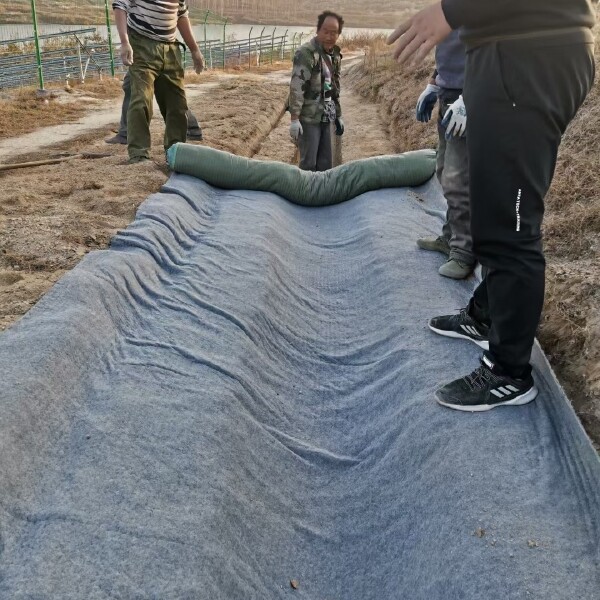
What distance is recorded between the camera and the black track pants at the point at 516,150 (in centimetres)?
177

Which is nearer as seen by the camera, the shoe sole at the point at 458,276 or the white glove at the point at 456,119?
the white glove at the point at 456,119

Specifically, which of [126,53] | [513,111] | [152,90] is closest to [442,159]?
[513,111]

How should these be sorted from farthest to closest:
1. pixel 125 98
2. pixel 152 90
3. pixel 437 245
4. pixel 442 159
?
pixel 125 98
pixel 152 90
pixel 437 245
pixel 442 159

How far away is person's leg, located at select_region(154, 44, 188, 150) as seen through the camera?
217 inches

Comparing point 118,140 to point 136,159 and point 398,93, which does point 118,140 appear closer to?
point 136,159

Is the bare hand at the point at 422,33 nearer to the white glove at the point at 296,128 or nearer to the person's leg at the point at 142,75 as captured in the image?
the white glove at the point at 296,128

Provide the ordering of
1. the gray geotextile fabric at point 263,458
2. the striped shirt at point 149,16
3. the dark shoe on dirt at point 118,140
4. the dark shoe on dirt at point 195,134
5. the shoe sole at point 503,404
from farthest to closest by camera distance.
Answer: the dark shoe on dirt at point 118,140
the dark shoe on dirt at point 195,134
the striped shirt at point 149,16
the shoe sole at point 503,404
the gray geotextile fabric at point 263,458


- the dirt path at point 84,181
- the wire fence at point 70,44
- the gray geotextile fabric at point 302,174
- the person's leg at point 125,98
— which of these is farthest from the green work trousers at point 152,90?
the wire fence at point 70,44

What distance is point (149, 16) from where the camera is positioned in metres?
5.26

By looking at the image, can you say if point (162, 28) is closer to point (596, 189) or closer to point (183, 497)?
point (596, 189)

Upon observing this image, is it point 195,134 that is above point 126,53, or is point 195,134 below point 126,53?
below

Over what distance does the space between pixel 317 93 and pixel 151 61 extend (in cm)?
147

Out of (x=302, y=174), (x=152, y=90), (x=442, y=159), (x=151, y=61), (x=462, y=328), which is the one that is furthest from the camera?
(x=152, y=90)

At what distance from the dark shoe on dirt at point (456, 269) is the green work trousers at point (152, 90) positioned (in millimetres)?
3364
